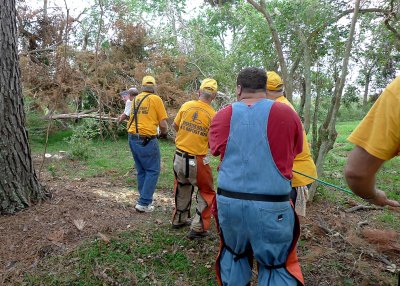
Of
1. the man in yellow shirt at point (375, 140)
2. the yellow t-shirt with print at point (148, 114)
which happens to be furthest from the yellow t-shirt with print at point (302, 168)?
the yellow t-shirt with print at point (148, 114)

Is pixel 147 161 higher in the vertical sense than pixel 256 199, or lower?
lower

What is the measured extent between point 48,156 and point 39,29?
6.37 metres

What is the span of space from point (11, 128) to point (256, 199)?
11.3 ft

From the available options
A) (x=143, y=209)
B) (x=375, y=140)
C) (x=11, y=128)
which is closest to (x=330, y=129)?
(x=143, y=209)

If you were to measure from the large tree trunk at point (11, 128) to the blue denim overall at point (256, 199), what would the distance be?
121 inches

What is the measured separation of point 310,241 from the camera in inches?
181

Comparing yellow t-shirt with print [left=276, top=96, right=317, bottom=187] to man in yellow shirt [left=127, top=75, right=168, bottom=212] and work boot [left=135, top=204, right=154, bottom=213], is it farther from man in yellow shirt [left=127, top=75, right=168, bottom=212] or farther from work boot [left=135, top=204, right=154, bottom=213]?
work boot [left=135, top=204, right=154, bottom=213]

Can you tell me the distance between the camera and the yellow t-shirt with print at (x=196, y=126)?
14.6 feet

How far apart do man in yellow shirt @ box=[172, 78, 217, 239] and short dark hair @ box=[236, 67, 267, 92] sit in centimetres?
162

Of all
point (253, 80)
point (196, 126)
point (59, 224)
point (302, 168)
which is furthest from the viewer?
point (59, 224)

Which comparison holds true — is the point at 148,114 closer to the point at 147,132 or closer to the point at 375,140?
the point at 147,132

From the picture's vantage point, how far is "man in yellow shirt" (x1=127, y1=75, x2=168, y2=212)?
5.44 metres

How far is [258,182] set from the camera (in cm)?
261

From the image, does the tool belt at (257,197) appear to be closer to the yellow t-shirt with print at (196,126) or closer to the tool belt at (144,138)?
the yellow t-shirt with print at (196,126)
